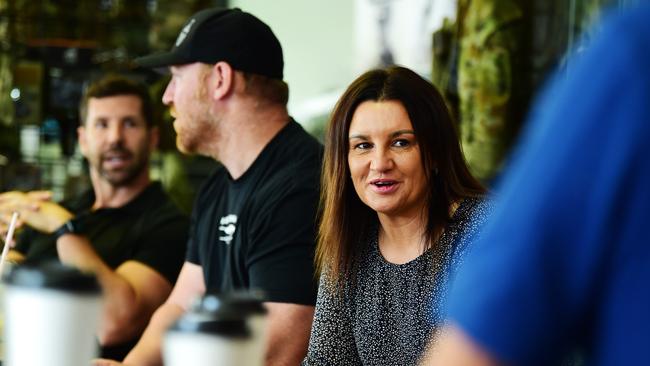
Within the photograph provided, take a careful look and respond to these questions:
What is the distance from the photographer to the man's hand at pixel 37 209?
9.31 ft

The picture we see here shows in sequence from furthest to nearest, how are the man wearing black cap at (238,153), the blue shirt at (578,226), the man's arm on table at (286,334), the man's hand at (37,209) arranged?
the man's hand at (37,209)
the man wearing black cap at (238,153)
the man's arm on table at (286,334)
the blue shirt at (578,226)

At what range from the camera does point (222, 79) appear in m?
2.61

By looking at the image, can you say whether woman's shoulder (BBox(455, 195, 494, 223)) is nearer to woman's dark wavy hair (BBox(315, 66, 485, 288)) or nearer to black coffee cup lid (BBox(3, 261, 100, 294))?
woman's dark wavy hair (BBox(315, 66, 485, 288))

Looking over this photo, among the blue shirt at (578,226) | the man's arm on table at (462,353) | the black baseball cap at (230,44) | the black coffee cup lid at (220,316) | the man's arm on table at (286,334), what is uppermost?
the black baseball cap at (230,44)

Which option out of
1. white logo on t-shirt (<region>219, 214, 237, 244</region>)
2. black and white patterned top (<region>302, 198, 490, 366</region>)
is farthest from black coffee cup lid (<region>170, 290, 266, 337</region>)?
white logo on t-shirt (<region>219, 214, 237, 244</region>)

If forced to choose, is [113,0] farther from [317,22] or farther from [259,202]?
[259,202]

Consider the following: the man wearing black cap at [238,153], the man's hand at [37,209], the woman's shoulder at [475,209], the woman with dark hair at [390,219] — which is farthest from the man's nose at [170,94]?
the woman's shoulder at [475,209]

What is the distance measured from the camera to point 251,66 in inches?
103

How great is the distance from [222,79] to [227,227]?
364 mm

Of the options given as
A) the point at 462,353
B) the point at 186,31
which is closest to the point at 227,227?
the point at 186,31

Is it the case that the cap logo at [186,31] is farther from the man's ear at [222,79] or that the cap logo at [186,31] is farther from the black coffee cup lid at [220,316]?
the black coffee cup lid at [220,316]

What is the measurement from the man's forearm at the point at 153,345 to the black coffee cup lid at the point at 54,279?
1.70m

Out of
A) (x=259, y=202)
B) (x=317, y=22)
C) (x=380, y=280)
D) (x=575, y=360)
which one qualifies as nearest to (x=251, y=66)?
(x=259, y=202)

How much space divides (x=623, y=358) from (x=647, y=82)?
177 millimetres
